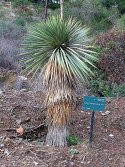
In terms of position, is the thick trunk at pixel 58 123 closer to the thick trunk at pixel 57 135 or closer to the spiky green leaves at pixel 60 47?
the thick trunk at pixel 57 135

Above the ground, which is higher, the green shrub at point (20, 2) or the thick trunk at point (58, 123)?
the green shrub at point (20, 2)

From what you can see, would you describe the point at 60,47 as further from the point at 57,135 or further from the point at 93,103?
the point at 57,135

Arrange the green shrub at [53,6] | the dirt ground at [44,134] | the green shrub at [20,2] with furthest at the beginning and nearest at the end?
the green shrub at [53,6], the green shrub at [20,2], the dirt ground at [44,134]

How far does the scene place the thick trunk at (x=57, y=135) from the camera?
247 inches

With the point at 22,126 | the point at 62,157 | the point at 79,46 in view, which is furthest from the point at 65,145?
the point at 79,46

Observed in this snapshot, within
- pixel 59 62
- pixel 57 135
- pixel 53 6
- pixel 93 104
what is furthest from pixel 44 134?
pixel 53 6

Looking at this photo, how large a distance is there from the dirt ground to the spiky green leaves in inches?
44.1

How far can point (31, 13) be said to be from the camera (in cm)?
2566

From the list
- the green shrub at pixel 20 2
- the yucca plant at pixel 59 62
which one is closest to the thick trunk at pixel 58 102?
the yucca plant at pixel 59 62

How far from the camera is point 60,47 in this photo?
20.0 feet

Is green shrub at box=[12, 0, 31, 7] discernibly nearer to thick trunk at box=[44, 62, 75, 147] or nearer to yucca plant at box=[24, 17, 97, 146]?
yucca plant at box=[24, 17, 97, 146]

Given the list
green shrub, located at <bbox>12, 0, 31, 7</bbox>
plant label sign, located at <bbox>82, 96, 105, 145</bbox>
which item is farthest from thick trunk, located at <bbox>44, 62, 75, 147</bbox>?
green shrub, located at <bbox>12, 0, 31, 7</bbox>

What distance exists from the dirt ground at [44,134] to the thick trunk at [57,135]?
0.15 metres

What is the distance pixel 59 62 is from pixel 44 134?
1.53 meters
